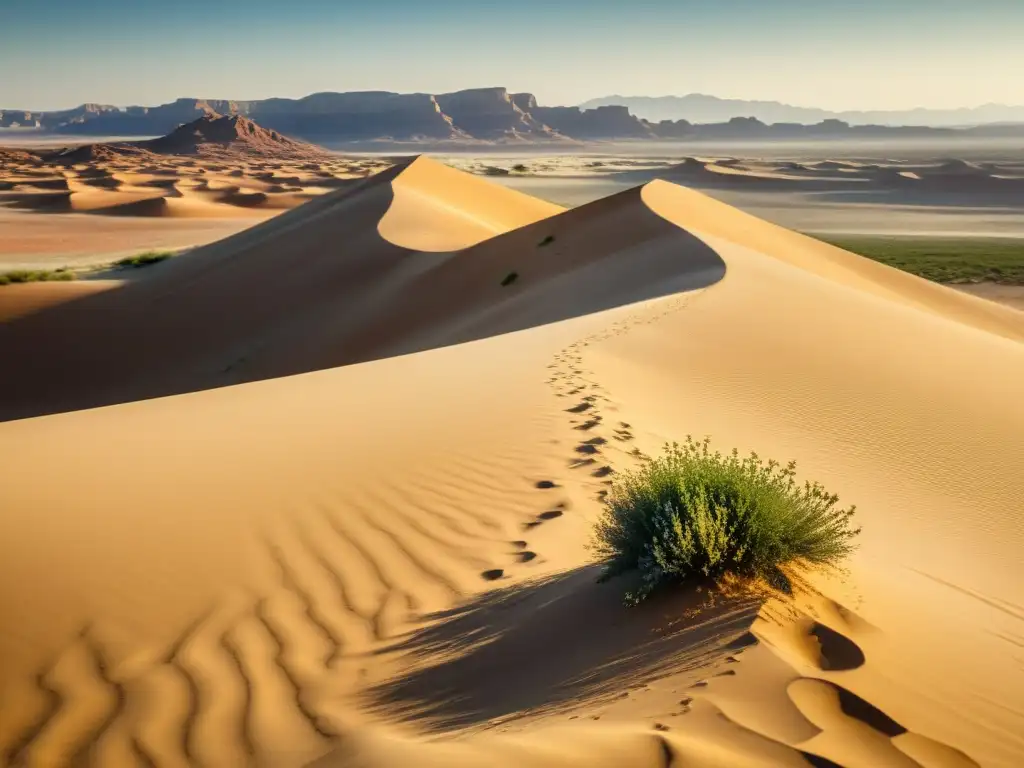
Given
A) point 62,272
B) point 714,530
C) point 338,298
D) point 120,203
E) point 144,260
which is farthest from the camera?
point 120,203

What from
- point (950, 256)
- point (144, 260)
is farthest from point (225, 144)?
point (950, 256)

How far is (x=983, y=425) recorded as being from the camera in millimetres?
8008

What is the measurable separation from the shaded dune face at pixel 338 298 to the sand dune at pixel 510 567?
4873 mm

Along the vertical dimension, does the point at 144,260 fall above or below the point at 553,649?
below

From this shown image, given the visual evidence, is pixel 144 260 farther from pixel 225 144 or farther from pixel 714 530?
pixel 225 144

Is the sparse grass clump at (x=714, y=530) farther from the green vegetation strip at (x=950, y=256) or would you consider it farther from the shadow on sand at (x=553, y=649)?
the green vegetation strip at (x=950, y=256)

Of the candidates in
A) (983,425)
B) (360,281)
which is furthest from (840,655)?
(360,281)

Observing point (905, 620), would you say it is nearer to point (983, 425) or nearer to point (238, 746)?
point (238, 746)

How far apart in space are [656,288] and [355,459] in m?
9.55

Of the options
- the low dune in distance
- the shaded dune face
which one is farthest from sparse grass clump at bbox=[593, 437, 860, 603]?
the low dune in distance

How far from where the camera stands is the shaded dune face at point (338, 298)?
56.2 feet

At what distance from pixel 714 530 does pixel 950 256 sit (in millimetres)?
36219

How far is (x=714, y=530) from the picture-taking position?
377cm

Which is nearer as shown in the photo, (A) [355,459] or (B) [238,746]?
(B) [238,746]
